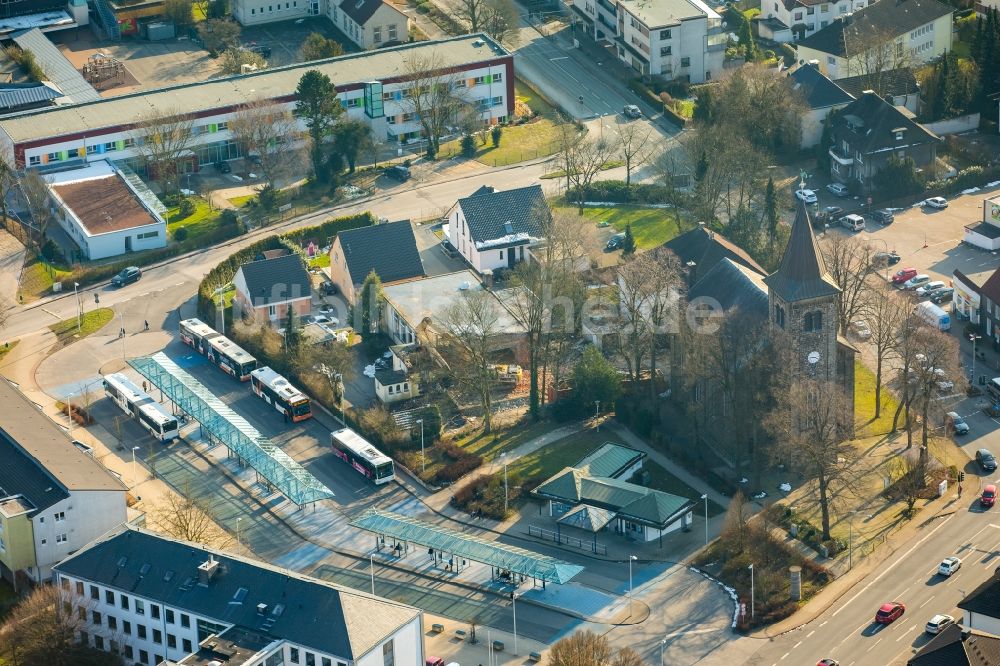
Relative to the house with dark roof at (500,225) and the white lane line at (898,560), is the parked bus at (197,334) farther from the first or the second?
the white lane line at (898,560)

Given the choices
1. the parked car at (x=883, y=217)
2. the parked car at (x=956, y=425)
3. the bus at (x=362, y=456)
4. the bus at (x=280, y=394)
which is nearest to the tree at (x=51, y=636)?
the bus at (x=362, y=456)

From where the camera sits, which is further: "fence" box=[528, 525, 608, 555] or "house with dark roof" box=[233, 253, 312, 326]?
"house with dark roof" box=[233, 253, 312, 326]

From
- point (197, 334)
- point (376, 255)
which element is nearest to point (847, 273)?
point (376, 255)

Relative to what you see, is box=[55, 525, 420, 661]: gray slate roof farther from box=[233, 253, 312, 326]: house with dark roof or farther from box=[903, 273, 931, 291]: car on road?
box=[903, 273, 931, 291]: car on road

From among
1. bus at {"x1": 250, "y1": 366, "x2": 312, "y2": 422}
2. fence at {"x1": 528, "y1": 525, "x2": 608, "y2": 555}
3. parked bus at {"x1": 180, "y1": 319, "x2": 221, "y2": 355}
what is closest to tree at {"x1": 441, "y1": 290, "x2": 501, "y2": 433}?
bus at {"x1": 250, "y1": 366, "x2": 312, "y2": 422}

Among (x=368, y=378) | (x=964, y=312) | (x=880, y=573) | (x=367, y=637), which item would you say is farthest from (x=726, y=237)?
(x=367, y=637)

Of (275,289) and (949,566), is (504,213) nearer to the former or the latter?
(275,289)

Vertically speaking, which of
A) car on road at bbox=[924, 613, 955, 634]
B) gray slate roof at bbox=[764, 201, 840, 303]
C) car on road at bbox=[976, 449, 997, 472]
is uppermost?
gray slate roof at bbox=[764, 201, 840, 303]
